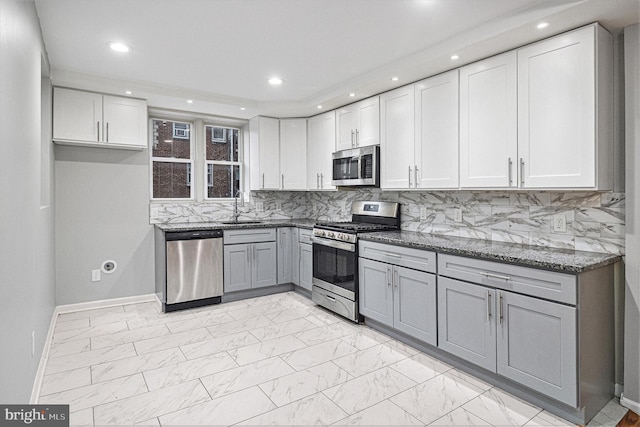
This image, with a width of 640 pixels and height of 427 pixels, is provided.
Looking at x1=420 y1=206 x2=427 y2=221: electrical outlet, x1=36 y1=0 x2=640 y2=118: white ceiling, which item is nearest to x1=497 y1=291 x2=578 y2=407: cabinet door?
x1=420 y1=206 x2=427 y2=221: electrical outlet

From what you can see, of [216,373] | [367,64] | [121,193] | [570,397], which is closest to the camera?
[570,397]

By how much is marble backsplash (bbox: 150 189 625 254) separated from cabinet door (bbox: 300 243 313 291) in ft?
2.33

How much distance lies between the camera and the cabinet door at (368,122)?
387cm

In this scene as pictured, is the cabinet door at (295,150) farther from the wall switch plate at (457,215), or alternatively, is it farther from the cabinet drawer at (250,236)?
the wall switch plate at (457,215)

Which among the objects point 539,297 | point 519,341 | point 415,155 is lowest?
point 519,341

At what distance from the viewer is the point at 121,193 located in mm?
4324

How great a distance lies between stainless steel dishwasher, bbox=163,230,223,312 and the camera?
4027mm

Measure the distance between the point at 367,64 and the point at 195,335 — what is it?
2965 millimetres

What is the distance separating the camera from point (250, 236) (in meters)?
4.54

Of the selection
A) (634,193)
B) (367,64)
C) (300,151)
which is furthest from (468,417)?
(300,151)

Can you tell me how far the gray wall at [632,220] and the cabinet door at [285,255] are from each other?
3457 millimetres

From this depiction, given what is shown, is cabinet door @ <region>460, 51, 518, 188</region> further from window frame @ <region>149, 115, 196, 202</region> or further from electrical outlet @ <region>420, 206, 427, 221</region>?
window frame @ <region>149, 115, 196, 202</region>

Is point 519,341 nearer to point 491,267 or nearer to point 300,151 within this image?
point 491,267

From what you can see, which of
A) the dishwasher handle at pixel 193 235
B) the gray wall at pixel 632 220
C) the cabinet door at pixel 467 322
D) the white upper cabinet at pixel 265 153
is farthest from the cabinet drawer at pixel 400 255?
the white upper cabinet at pixel 265 153
